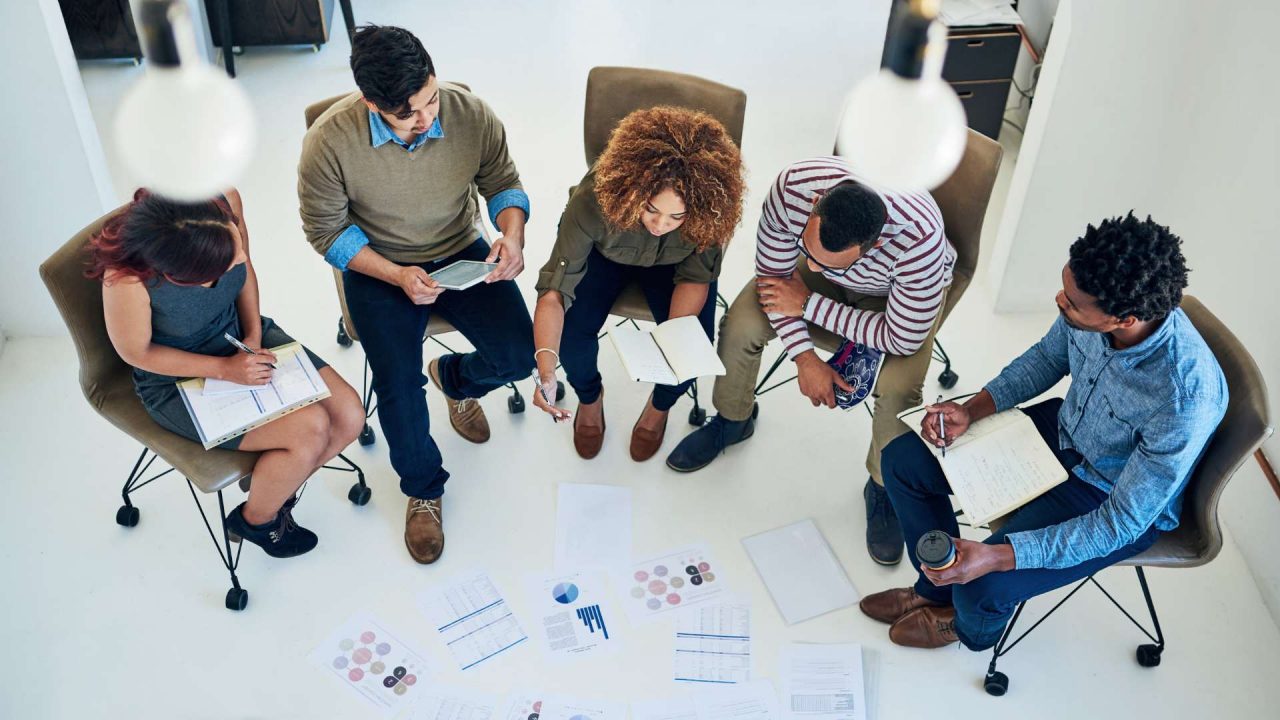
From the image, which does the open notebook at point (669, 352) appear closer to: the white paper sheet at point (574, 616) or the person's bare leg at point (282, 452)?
the white paper sheet at point (574, 616)

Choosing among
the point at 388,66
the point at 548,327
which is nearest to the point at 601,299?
the point at 548,327

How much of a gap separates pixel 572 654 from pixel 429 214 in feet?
4.31

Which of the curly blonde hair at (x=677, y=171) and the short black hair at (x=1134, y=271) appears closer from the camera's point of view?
the short black hair at (x=1134, y=271)

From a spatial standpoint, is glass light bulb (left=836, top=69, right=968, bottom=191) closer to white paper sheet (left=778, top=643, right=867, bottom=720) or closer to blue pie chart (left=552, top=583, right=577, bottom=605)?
white paper sheet (left=778, top=643, right=867, bottom=720)

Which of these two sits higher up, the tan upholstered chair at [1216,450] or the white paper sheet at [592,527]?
the tan upholstered chair at [1216,450]

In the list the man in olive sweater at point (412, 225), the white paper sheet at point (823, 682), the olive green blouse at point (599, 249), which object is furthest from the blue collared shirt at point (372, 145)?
the white paper sheet at point (823, 682)

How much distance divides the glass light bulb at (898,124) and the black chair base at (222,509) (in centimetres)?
194

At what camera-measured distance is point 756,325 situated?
3.02m

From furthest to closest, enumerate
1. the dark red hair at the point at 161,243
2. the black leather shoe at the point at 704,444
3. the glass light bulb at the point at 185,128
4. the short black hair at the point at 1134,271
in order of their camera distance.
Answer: the glass light bulb at the point at 185,128, the black leather shoe at the point at 704,444, the dark red hair at the point at 161,243, the short black hair at the point at 1134,271

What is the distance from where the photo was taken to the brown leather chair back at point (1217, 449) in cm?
222

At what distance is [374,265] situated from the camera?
288cm

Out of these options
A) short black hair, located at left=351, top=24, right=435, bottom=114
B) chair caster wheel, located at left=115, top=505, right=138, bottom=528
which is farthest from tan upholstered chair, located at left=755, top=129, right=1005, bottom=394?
chair caster wheel, located at left=115, top=505, right=138, bottom=528

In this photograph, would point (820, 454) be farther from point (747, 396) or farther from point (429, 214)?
point (429, 214)

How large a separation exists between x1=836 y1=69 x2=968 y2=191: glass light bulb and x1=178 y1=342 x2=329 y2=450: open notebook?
1.87 metres
